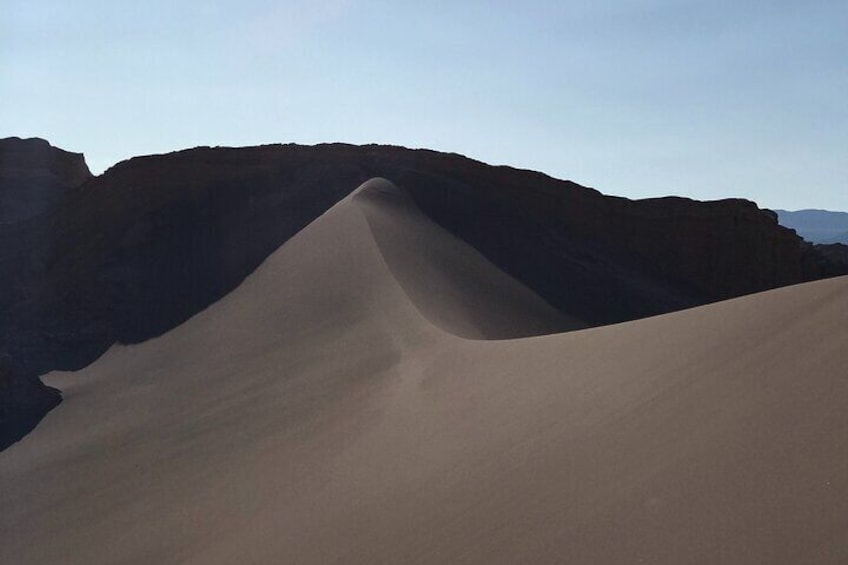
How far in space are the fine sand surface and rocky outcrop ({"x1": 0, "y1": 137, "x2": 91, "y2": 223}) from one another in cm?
1980

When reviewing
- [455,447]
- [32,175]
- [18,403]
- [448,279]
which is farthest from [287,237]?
[32,175]

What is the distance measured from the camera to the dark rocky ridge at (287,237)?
63.3 feet

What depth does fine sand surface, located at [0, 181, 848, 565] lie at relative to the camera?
14.8 feet

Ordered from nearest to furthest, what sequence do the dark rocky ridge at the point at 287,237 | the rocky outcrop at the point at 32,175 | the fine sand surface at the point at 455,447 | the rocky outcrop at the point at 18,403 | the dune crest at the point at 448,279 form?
the fine sand surface at the point at 455,447, the rocky outcrop at the point at 18,403, the dune crest at the point at 448,279, the dark rocky ridge at the point at 287,237, the rocky outcrop at the point at 32,175

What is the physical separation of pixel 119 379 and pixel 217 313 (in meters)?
2.54

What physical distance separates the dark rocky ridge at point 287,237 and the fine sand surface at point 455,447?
5.05m

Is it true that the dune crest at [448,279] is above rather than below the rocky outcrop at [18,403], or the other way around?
above

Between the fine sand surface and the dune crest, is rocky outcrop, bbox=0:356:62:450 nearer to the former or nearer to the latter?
the fine sand surface

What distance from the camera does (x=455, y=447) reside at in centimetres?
666

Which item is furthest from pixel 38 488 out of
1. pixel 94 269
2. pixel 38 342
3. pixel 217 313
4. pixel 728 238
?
pixel 728 238

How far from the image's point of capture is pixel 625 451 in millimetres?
5297

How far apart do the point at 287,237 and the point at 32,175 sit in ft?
55.1

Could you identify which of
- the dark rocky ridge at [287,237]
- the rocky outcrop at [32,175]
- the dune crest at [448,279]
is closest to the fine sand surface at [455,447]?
the dune crest at [448,279]

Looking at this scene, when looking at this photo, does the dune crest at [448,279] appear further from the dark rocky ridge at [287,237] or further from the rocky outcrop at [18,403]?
the rocky outcrop at [18,403]
